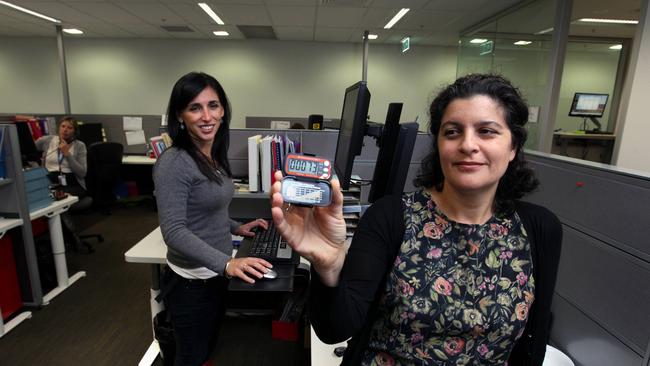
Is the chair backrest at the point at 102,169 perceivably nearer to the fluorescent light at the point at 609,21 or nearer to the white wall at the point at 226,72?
the white wall at the point at 226,72

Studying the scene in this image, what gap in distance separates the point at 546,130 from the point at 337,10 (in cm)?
264

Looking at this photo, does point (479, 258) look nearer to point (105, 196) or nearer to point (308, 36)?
point (105, 196)

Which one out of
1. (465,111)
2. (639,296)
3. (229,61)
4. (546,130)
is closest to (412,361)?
(465,111)

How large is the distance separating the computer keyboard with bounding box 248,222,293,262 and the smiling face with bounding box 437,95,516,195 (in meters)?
0.64

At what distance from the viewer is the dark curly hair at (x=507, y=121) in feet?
2.34

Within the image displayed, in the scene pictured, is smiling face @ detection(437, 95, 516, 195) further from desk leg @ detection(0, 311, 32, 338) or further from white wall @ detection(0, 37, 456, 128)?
white wall @ detection(0, 37, 456, 128)

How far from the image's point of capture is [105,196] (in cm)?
403

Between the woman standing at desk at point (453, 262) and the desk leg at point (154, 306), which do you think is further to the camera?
the desk leg at point (154, 306)

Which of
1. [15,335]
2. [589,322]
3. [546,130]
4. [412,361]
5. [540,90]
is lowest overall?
[15,335]

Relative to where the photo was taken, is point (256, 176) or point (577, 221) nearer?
point (577, 221)

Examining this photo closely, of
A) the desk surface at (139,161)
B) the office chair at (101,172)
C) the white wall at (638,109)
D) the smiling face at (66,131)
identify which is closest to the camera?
the white wall at (638,109)

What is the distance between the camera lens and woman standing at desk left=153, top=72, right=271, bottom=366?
1021mm

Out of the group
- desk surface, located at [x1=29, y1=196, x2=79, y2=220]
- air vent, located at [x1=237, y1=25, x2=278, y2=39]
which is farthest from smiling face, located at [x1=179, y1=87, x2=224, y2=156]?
air vent, located at [x1=237, y1=25, x2=278, y2=39]

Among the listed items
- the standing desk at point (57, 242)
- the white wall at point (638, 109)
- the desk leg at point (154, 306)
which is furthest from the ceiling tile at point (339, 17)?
the desk leg at point (154, 306)
